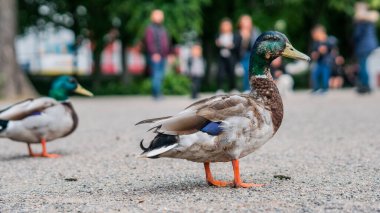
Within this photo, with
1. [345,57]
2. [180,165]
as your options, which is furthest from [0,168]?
[345,57]

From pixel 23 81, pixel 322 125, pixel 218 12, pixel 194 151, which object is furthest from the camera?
pixel 218 12

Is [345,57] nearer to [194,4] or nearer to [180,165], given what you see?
[194,4]

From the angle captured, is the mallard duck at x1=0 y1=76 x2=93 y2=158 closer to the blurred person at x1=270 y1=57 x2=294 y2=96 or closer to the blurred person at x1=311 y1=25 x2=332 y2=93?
the blurred person at x1=270 y1=57 x2=294 y2=96

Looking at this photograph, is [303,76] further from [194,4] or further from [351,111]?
[351,111]

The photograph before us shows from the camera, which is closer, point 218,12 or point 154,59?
point 154,59

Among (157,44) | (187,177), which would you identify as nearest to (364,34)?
(157,44)

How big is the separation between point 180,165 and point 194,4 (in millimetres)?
21755

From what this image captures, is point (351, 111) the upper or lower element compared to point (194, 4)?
lower

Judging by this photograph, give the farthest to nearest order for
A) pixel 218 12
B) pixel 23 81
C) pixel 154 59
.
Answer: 1. pixel 218 12
2. pixel 23 81
3. pixel 154 59

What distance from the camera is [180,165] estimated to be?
736 cm

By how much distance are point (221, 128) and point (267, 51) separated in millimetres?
864

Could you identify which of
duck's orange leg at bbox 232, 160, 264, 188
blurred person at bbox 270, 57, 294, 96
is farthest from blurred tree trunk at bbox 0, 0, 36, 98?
duck's orange leg at bbox 232, 160, 264, 188

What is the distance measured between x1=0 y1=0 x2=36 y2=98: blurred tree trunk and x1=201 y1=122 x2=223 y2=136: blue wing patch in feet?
52.8

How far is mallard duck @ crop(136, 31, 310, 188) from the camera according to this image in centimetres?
536
